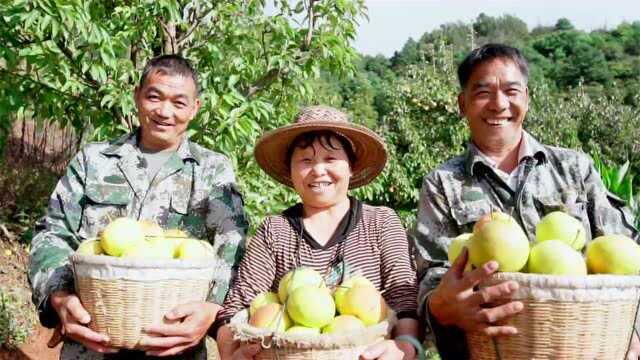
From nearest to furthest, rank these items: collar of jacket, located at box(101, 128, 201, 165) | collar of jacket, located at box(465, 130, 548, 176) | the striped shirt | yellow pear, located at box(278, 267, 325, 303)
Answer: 1. yellow pear, located at box(278, 267, 325, 303)
2. the striped shirt
3. collar of jacket, located at box(465, 130, 548, 176)
4. collar of jacket, located at box(101, 128, 201, 165)

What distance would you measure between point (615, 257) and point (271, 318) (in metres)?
0.89

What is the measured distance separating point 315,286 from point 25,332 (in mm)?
3766

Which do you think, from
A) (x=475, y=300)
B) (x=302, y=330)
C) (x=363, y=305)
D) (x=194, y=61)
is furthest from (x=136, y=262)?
(x=194, y=61)

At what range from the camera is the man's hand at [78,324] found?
86.0 inches

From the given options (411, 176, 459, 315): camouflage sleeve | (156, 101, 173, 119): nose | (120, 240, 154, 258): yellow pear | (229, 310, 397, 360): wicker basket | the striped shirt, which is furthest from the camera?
(156, 101, 173, 119): nose

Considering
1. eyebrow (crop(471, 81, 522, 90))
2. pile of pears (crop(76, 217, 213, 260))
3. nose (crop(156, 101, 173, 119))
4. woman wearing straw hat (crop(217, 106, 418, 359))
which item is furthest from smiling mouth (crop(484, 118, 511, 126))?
nose (crop(156, 101, 173, 119))

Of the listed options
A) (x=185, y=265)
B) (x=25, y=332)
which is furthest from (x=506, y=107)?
A: (x=25, y=332)

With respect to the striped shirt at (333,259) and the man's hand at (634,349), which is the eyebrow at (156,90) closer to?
the striped shirt at (333,259)

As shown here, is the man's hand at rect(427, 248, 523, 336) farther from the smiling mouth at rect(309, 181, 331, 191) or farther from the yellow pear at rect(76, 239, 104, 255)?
the yellow pear at rect(76, 239, 104, 255)

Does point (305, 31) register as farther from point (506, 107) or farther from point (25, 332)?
point (25, 332)

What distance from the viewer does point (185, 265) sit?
2111mm

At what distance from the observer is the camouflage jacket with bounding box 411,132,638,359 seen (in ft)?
7.78

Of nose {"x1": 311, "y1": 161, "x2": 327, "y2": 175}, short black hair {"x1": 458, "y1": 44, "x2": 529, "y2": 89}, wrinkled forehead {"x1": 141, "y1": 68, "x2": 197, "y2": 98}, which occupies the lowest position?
nose {"x1": 311, "y1": 161, "x2": 327, "y2": 175}

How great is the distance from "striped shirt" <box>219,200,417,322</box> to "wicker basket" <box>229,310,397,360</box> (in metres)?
0.36
